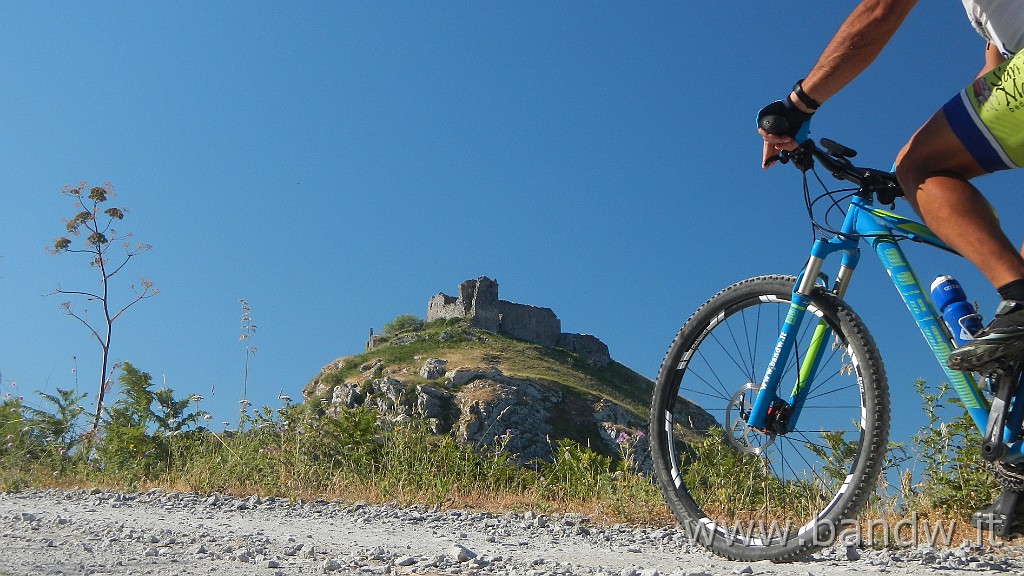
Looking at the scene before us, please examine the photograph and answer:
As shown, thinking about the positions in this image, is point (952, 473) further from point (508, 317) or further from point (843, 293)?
point (508, 317)

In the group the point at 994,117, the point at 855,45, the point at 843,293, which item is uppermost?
the point at 855,45

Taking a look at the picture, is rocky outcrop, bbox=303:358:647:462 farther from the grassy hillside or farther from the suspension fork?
the suspension fork

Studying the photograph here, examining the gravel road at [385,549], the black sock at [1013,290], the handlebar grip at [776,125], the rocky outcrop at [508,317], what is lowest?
the gravel road at [385,549]

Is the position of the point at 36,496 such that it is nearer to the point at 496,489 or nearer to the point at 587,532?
the point at 496,489

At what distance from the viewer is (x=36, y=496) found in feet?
18.6

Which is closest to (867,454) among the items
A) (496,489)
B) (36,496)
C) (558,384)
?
(496,489)

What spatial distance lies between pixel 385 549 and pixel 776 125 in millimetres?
1976

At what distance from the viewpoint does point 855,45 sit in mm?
2203


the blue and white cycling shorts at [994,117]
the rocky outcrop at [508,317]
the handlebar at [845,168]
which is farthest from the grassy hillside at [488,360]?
the blue and white cycling shorts at [994,117]

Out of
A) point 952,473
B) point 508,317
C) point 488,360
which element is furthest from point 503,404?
point 952,473

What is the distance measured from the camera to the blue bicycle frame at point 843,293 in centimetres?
222

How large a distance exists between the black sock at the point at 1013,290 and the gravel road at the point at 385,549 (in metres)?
0.99

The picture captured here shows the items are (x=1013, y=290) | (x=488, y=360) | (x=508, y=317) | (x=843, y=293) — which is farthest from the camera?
(x=508, y=317)

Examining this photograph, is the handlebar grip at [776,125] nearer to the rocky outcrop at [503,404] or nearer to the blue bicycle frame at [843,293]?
the blue bicycle frame at [843,293]
